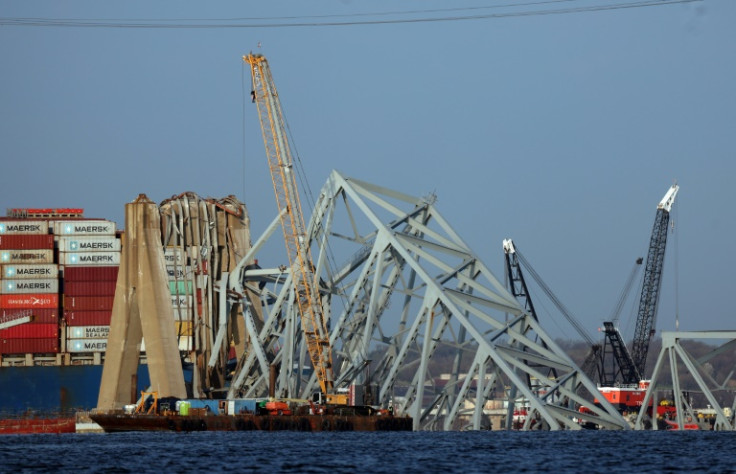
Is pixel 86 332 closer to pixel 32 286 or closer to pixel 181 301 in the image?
pixel 32 286

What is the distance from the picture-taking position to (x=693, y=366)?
96.3 metres

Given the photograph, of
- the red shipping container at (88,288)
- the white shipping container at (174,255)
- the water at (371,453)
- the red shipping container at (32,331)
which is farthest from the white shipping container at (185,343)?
the water at (371,453)

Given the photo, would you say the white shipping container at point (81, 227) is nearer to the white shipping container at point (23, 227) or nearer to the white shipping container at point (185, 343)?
the white shipping container at point (23, 227)

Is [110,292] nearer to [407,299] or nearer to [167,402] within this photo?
[167,402]

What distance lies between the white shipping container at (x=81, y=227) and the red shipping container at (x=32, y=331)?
10.9 metres

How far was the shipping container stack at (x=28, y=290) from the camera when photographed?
14300cm

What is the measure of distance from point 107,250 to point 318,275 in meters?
40.8

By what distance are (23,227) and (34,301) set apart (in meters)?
8.93

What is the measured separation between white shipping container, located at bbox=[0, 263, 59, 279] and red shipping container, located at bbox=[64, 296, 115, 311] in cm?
321

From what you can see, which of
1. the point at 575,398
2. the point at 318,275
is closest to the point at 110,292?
the point at 318,275

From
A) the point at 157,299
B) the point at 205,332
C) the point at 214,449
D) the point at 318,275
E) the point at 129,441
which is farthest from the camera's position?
the point at 205,332

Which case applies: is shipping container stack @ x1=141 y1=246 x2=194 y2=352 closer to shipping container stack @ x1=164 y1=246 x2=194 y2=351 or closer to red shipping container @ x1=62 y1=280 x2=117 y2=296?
shipping container stack @ x1=164 y1=246 x2=194 y2=351

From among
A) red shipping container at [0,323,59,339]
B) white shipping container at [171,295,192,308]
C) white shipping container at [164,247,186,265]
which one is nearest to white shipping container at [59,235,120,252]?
red shipping container at [0,323,59,339]

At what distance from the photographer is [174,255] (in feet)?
459
